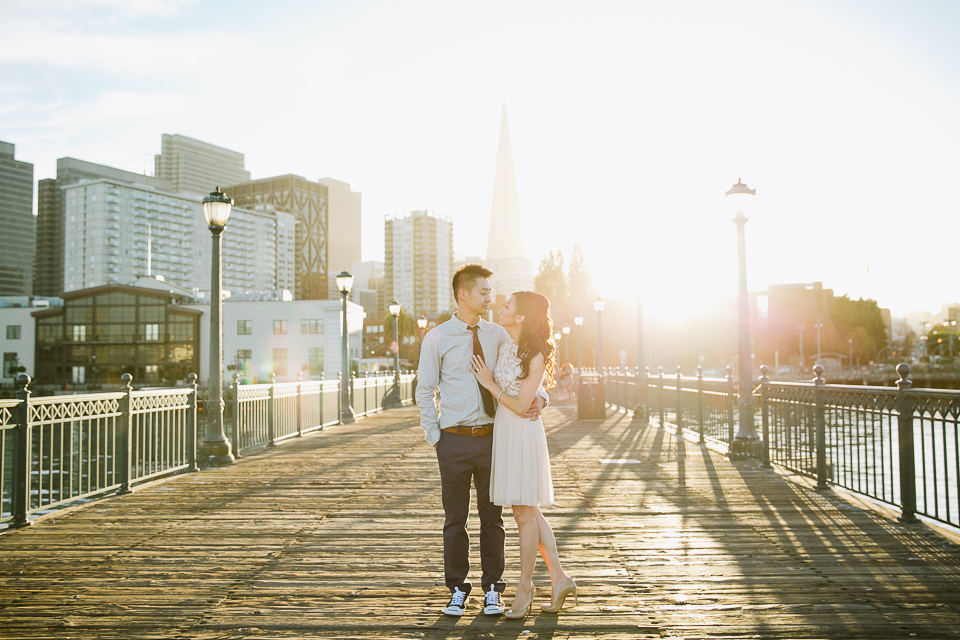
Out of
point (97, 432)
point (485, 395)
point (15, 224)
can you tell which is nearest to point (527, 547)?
point (485, 395)

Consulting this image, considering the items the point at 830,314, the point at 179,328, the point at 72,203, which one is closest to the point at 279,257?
the point at 72,203

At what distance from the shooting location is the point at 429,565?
196 inches

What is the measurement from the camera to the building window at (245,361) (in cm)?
6149

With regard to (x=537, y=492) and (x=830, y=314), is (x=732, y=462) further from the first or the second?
(x=830, y=314)

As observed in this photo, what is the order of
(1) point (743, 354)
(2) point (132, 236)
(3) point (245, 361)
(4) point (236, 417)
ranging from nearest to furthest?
(1) point (743, 354) → (4) point (236, 417) → (3) point (245, 361) → (2) point (132, 236)

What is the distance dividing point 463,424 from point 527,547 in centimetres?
85

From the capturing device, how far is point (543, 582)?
4.61 m

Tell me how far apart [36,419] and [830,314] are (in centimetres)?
9641

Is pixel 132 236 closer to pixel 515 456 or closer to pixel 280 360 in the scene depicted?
pixel 280 360

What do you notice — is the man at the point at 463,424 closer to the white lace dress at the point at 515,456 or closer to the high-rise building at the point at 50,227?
the white lace dress at the point at 515,456

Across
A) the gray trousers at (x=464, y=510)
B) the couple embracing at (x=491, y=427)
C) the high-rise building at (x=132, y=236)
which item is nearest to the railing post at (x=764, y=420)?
the couple embracing at (x=491, y=427)

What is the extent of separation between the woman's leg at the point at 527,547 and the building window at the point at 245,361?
6142 cm

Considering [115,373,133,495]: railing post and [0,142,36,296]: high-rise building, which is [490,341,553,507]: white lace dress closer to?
[115,373,133,495]: railing post

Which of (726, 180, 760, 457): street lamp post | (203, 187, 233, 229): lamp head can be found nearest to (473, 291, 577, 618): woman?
(726, 180, 760, 457): street lamp post
